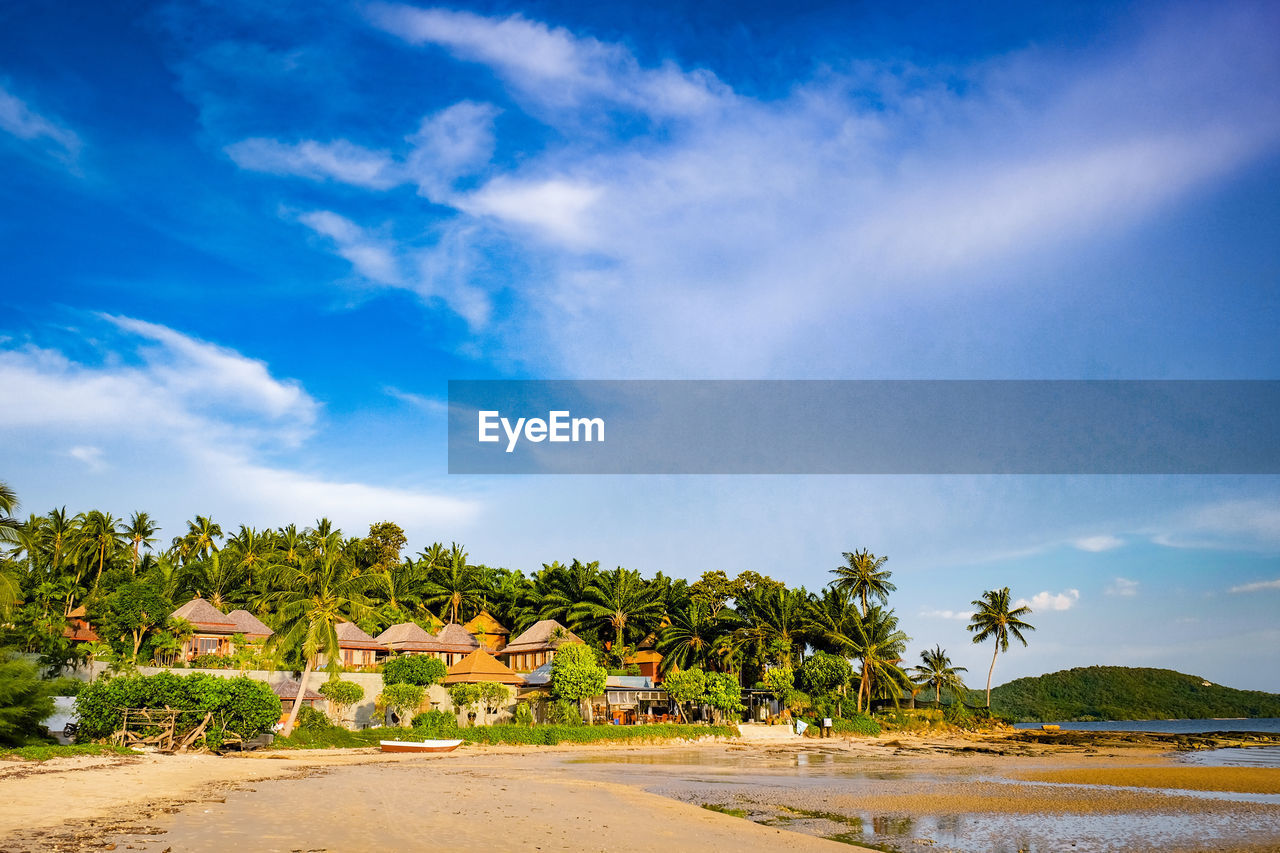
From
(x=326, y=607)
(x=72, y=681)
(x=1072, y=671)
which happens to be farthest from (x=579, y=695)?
(x=1072, y=671)

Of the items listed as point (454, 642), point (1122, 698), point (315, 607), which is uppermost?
point (315, 607)

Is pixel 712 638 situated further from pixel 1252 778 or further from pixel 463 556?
pixel 1252 778

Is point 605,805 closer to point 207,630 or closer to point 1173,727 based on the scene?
point 207,630

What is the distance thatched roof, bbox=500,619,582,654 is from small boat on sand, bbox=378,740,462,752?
23.2 meters

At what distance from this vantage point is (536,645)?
63.6 m

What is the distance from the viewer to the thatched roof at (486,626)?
74.3 meters

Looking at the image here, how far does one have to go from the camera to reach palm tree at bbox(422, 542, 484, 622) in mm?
77188

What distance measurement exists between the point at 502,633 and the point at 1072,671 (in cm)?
15599

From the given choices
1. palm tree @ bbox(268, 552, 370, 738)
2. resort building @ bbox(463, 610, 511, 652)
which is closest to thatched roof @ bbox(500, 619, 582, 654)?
resort building @ bbox(463, 610, 511, 652)

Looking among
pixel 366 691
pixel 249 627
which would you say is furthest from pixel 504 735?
pixel 249 627

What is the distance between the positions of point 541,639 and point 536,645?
669mm

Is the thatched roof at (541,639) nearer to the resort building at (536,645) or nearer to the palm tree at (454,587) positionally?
the resort building at (536,645)

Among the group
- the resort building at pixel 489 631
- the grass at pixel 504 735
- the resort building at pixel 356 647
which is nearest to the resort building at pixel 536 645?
the resort building at pixel 489 631

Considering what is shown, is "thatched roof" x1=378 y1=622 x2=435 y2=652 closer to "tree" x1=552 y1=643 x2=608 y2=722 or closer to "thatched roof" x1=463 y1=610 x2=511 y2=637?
"thatched roof" x1=463 y1=610 x2=511 y2=637
